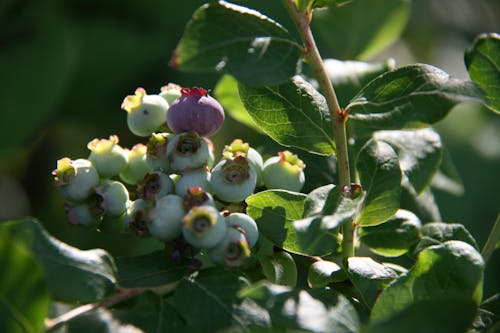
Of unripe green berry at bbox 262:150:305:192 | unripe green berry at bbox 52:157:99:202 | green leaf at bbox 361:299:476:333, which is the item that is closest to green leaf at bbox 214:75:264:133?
unripe green berry at bbox 262:150:305:192

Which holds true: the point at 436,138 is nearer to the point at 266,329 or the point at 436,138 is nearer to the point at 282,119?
the point at 282,119

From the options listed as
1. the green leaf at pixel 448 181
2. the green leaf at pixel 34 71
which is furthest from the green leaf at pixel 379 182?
the green leaf at pixel 34 71

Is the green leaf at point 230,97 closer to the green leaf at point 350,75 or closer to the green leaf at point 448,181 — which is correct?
the green leaf at point 350,75

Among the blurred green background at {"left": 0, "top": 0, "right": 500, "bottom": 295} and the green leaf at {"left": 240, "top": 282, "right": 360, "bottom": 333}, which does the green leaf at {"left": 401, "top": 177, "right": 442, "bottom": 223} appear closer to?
the green leaf at {"left": 240, "top": 282, "right": 360, "bottom": 333}

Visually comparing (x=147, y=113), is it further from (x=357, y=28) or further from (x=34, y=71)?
(x=34, y=71)

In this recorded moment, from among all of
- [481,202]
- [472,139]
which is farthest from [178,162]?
[472,139]

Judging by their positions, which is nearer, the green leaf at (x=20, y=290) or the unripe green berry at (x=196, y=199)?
the green leaf at (x=20, y=290)
